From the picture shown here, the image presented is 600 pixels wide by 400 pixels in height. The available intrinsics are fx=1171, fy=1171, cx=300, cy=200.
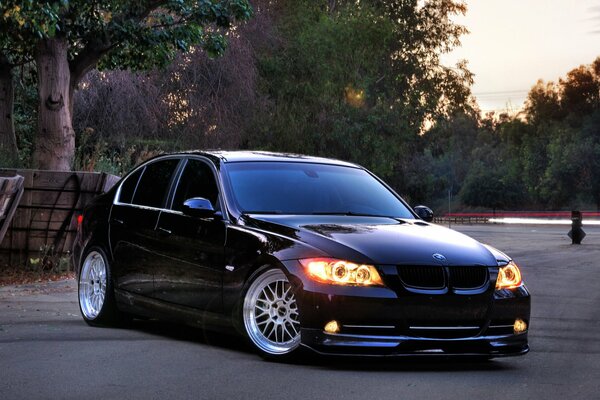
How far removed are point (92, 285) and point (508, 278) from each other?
4205 mm

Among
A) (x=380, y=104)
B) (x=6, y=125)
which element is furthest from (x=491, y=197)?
(x=6, y=125)

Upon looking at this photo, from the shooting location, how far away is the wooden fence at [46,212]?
16406 millimetres

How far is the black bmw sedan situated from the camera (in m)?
7.86

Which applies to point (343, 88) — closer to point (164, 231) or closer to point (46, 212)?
point (46, 212)

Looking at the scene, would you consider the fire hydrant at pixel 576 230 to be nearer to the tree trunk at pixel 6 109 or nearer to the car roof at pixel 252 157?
the tree trunk at pixel 6 109

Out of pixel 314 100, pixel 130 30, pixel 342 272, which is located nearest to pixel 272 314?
pixel 342 272

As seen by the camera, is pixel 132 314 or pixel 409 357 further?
pixel 132 314

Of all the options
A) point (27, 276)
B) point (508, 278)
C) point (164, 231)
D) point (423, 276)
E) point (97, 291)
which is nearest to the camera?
point (423, 276)

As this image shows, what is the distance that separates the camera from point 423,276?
7945 mm

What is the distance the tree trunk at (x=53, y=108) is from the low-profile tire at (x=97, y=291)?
9302 millimetres

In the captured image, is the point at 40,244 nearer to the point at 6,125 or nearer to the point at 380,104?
the point at 6,125

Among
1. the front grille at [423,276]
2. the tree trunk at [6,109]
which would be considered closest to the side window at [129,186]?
→ the front grille at [423,276]

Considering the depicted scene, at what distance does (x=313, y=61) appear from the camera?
164ft

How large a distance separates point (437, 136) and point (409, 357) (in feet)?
206
